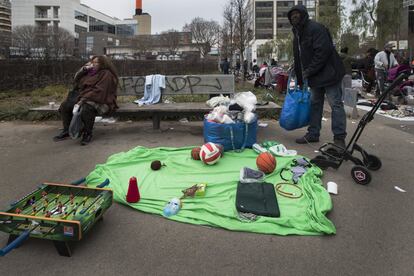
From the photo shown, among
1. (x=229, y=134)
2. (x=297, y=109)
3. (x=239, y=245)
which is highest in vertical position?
(x=297, y=109)

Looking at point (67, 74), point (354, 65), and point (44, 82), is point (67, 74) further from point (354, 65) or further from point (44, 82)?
point (354, 65)

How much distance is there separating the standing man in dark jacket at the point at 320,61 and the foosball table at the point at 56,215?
11.2 ft

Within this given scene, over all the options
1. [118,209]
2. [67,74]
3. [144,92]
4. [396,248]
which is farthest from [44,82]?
[396,248]

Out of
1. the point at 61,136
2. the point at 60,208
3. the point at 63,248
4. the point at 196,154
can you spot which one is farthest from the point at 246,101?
the point at 63,248

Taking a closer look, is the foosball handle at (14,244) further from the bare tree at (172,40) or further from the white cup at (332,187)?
the bare tree at (172,40)

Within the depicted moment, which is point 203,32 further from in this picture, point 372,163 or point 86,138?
point 372,163

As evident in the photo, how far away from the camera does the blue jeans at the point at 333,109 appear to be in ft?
17.1

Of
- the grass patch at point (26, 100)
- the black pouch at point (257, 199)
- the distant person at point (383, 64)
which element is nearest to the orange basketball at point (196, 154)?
the black pouch at point (257, 199)

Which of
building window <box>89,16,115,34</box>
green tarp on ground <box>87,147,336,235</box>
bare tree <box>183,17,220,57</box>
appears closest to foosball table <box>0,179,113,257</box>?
green tarp on ground <box>87,147,336,235</box>

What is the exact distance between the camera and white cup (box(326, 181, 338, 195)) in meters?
3.87

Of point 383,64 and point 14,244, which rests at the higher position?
point 383,64

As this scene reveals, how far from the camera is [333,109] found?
5.30 meters

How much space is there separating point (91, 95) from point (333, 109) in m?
3.82

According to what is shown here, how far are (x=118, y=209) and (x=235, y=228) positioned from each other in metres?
1.17
